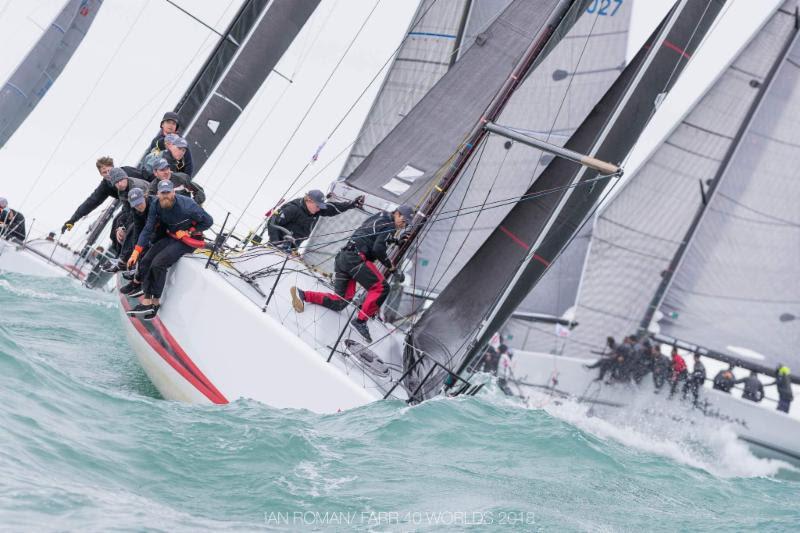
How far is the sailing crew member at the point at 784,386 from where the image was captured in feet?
44.0

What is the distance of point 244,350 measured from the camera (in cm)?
561

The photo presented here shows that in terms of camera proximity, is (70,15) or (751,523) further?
(70,15)

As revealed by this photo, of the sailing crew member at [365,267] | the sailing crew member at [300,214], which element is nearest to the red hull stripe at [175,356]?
the sailing crew member at [365,267]

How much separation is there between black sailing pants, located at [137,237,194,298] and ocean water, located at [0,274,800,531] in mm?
672

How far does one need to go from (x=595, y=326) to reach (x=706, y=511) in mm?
10040

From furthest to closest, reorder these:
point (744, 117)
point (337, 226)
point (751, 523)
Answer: point (744, 117) < point (337, 226) < point (751, 523)

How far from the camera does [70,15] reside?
47.0ft

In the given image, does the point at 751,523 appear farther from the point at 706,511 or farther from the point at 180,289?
the point at 180,289

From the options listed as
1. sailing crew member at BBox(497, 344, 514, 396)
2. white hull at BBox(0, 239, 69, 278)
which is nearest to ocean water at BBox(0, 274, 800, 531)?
white hull at BBox(0, 239, 69, 278)

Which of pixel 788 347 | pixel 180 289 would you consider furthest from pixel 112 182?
pixel 788 347

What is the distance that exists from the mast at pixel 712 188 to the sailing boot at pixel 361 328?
916 cm

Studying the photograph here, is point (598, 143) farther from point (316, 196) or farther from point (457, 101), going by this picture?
point (316, 196)

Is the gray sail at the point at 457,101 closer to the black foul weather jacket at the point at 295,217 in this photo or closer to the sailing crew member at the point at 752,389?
the black foul weather jacket at the point at 295,217

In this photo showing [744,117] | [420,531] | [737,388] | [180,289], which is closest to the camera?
[420,531]
